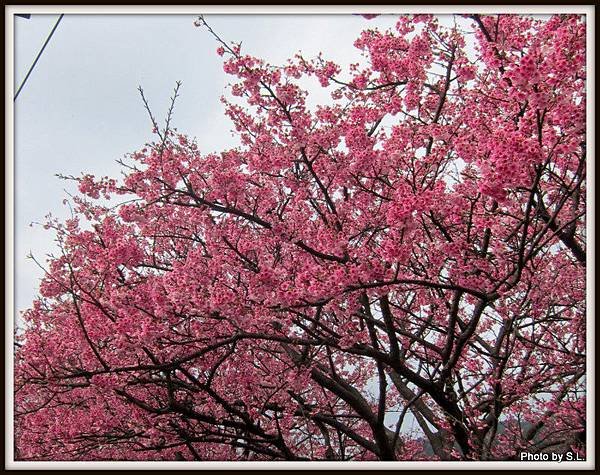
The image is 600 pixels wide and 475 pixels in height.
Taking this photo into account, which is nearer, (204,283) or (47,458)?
(204,283)

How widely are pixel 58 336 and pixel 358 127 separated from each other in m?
4.31

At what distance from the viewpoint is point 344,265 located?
13.5 feet

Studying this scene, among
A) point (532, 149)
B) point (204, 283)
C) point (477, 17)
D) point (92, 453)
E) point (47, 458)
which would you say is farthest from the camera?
point (92, 453)

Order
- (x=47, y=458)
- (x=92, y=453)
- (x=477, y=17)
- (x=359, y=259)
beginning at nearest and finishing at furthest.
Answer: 1. (x=359, y=259)
2. (x=477, y=17)
3. (x=47, y=458)
4. (x=92, y=453)

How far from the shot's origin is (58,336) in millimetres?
5941

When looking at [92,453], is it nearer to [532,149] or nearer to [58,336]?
[58,336]

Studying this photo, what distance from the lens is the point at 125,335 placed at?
4.58 metres

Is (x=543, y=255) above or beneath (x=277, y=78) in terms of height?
beneath

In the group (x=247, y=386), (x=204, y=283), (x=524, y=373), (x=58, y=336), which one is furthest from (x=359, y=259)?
(x=58, y=336)

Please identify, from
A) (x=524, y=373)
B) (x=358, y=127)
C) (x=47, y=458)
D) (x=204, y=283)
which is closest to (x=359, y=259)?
(x=358, y=127)

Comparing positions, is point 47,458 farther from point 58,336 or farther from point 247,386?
point 247,386

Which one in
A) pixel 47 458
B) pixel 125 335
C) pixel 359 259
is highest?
pixel 359 259

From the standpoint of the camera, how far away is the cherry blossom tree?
13.7 feet

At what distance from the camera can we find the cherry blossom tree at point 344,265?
4.16 meters
